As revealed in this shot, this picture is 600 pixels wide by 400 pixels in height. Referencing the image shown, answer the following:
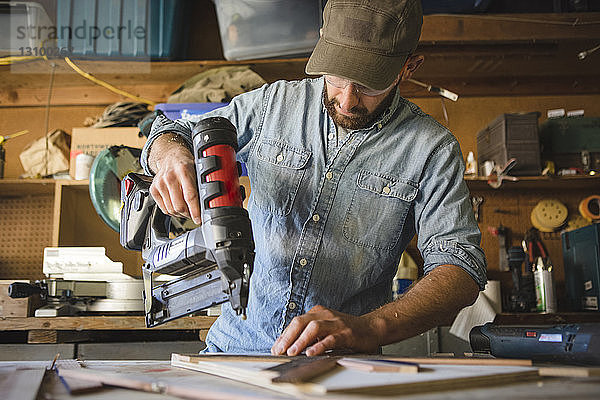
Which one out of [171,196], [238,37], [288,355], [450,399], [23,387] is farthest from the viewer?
[238,37]

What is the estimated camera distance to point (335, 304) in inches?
53.1

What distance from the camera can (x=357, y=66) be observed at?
1.23 metres

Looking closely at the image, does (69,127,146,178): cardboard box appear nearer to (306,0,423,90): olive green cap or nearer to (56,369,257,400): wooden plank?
(306,0,423,90): olive green cap

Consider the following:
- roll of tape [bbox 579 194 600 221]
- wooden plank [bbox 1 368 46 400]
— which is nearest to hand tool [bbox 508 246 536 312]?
roll of tape [bbox 579 194 600 221]

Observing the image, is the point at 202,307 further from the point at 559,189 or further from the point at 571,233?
the point at 559,189

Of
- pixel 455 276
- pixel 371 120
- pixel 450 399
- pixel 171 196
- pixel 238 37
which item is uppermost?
pixel 238 37

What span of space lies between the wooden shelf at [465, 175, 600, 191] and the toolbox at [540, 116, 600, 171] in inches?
2.8

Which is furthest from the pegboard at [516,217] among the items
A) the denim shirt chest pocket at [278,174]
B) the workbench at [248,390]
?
the workbench at [248,390]

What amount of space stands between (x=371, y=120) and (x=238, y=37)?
1.42m

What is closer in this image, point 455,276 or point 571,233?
point 455,276

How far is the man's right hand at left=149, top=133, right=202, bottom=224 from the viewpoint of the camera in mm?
1087

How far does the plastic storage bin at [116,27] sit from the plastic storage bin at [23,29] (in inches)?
3.4

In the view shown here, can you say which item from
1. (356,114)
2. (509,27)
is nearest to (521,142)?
(509,27)

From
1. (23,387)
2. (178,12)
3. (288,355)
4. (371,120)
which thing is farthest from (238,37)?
(23,387)
